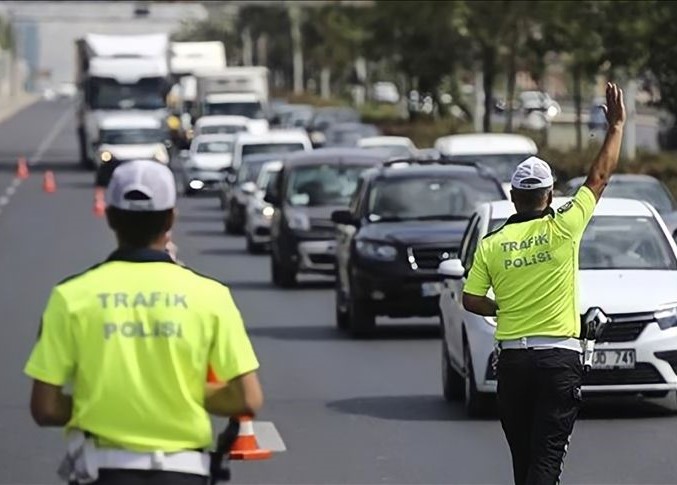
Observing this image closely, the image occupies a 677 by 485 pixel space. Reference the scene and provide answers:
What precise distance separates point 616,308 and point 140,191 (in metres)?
8.15

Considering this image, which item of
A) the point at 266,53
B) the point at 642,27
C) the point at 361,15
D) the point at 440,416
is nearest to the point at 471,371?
the point at 440,416

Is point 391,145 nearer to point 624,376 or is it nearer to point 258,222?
point 258,222

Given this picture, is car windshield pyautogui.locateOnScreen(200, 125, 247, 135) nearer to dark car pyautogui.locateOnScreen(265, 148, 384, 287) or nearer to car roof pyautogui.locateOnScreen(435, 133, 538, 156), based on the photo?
car roof pyautogui.locateOnScreen(435, 133, 538, 156)

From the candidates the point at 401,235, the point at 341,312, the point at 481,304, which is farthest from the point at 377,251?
the point at 481,304

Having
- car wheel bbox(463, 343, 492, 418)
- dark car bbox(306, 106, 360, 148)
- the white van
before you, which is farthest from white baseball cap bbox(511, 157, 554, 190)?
dark car bbox(306, 106, 360, 148)

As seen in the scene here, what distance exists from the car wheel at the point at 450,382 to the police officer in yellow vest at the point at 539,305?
560 centimetres

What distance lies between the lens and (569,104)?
11719 centimetres

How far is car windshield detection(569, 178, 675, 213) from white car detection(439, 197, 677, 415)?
916 cm

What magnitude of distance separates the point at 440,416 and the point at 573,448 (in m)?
1.72

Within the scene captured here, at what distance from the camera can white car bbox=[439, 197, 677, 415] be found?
13.7m

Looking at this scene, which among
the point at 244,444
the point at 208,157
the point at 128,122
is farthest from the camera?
the point at 128,122

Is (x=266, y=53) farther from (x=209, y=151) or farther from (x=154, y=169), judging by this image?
(x=154, y=169)

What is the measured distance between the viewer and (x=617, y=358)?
1366 centimetres

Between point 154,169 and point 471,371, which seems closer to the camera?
point 154,169
